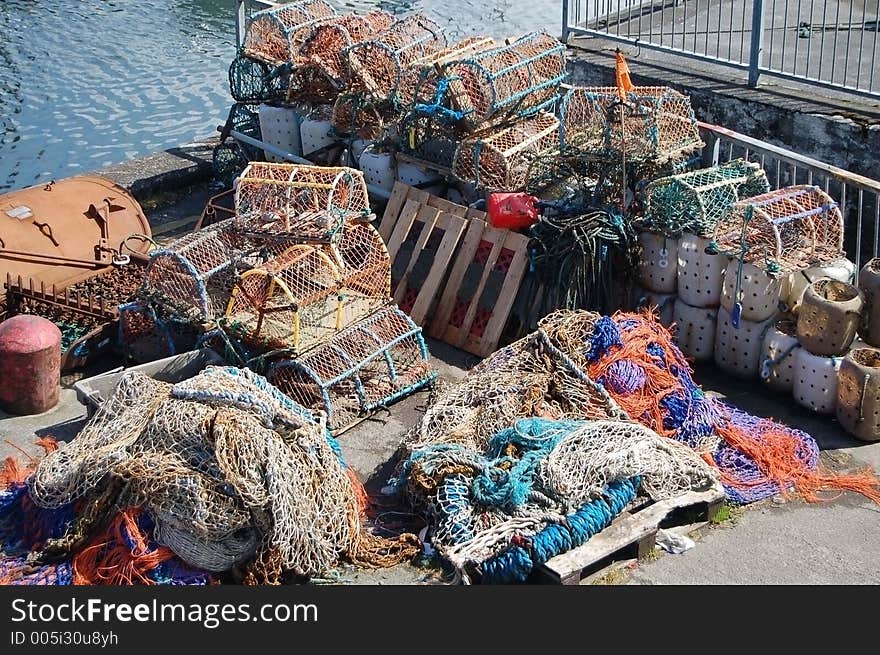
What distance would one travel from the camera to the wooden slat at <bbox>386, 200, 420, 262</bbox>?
8836 mm

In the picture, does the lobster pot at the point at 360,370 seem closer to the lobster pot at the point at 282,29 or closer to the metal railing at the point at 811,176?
the metal railing at the point at 811,176

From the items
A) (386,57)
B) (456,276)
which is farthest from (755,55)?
(456,276)

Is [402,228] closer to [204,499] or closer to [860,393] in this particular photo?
[860,393]

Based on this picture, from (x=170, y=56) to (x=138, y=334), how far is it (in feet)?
33.2

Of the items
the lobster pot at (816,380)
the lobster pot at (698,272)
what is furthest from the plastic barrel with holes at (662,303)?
the lobster pot at (816,380)

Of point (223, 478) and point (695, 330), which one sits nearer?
point (223, 478)

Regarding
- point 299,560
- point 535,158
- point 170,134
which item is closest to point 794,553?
point 299,560

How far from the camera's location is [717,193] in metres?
7.77

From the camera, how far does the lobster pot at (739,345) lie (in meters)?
7.54

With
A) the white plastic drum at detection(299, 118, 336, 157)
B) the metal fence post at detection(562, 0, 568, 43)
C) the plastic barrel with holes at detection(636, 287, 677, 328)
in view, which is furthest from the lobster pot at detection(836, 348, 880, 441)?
the metal fence post at detection(562, 0, 568, 43)

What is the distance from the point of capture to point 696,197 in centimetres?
764

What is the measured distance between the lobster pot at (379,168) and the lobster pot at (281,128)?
1.16 metres

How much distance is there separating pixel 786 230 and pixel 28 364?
16.4 ft

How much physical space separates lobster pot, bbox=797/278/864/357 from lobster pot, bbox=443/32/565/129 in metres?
2.81
